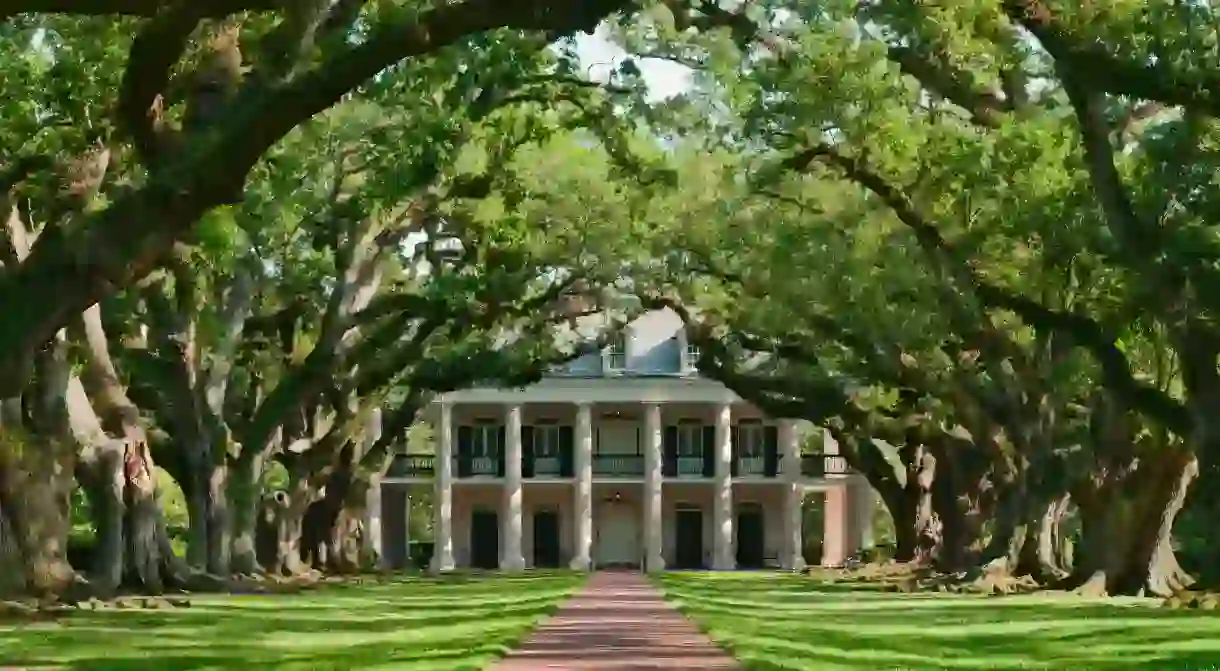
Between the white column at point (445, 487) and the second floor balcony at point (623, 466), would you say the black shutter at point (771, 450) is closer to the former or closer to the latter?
the second floor balcony at point (623, 466)

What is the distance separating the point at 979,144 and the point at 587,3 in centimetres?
2041

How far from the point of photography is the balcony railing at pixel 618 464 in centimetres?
8512

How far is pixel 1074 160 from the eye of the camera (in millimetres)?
31547

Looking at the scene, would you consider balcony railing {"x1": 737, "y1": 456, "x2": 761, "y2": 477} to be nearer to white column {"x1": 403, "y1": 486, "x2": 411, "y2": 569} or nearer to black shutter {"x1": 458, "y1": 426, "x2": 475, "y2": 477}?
black shutter {"x1": 458, "y1": 426, "x2": 475, "y2": 477}

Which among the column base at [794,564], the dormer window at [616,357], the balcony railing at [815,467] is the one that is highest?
the dormer window at [616,357]

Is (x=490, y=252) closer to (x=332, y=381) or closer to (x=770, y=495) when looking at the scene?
(x=332, y=381)

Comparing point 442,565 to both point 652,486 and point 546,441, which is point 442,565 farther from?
point 652,486

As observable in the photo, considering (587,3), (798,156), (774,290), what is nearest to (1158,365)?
(798,156)

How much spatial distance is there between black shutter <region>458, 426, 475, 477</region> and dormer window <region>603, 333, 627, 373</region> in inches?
251

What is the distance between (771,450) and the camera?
279 feet

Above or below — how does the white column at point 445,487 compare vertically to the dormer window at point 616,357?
below

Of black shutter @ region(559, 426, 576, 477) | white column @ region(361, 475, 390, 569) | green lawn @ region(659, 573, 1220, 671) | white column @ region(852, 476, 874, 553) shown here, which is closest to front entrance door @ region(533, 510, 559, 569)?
black shutter @ region(559, 426, 576, 477)

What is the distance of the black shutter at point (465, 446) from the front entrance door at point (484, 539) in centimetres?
189

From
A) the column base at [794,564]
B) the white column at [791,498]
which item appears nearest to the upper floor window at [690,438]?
the white column at [791,498]
